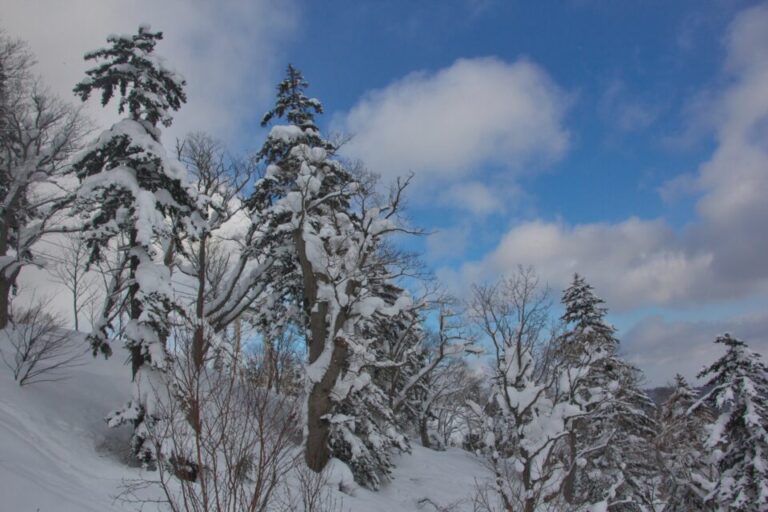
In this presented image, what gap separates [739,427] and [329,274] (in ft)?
37.4

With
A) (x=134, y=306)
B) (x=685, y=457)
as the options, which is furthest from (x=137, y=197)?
(x=685, y=457)

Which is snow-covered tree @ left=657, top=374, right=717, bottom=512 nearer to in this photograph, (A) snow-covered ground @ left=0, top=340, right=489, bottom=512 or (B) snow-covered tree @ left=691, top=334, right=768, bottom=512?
(B) snow-covered tree @ left=691, top=334, right=768, bottom=512

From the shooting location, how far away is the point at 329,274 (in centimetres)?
1245

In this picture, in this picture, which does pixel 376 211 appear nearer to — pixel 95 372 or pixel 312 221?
pixel 312 221

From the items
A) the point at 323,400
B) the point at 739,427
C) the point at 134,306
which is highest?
the point at 739,427

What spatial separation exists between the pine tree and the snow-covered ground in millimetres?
945

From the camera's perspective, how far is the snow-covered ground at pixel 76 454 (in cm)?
520

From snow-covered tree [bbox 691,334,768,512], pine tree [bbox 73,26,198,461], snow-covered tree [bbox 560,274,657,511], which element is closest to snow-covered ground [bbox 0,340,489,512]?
pine tree [bbox 73,26,198,461]

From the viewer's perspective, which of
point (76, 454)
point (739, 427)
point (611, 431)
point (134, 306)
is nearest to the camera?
point (76, 454)

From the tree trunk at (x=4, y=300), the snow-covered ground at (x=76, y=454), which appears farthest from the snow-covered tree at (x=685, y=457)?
the tree trunk at (x=4, y=300)

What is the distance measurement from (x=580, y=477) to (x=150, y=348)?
1838 centimetres

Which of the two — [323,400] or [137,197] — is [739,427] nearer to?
[323,400]

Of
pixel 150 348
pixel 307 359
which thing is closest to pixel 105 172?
pixel 150 348

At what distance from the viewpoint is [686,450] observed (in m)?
17.3
